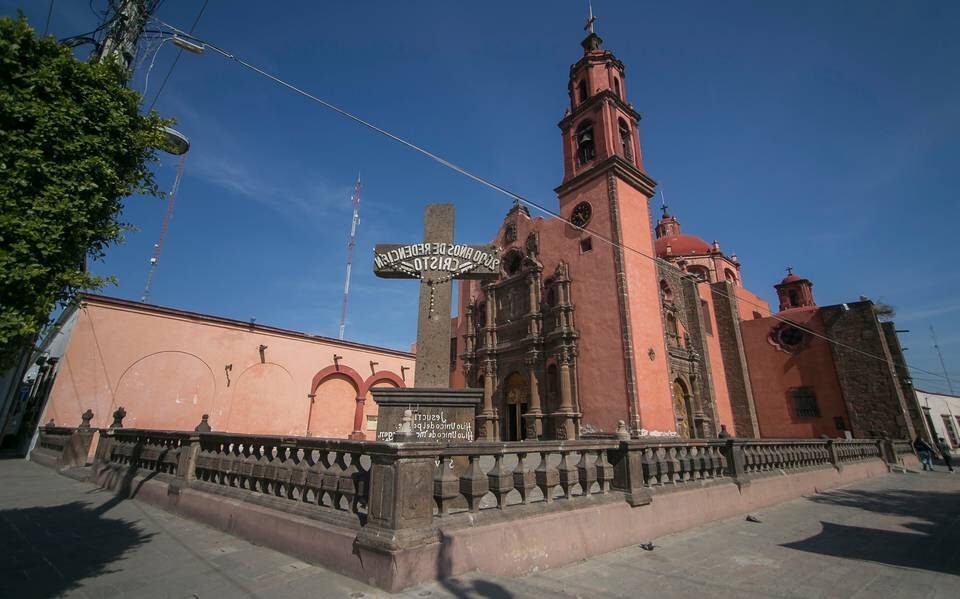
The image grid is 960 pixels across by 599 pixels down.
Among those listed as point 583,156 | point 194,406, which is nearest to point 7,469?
point 194,406

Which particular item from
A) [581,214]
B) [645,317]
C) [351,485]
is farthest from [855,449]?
[351,485]

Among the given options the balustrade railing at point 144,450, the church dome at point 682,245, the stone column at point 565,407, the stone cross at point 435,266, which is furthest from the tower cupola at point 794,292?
the balustrade railing at point 144,450

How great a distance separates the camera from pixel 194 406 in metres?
13.3

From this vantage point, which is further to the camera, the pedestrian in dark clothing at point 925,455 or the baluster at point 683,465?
the pedestrian in dark clothing at point 925,455

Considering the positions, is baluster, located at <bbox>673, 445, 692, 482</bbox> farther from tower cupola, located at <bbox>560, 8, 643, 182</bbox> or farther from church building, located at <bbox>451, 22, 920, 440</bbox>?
tower cupola, located at <bbox>560, 8, 643, 182</bbox>

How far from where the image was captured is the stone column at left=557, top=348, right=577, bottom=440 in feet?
56.3

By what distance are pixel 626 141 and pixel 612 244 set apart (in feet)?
24.2

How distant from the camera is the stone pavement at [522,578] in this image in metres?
3.21

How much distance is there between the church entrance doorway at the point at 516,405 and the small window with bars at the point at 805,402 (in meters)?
14.9

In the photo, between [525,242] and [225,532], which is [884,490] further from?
[525,242]

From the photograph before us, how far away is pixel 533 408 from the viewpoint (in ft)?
62.8

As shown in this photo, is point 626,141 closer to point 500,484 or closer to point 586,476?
point 586,476

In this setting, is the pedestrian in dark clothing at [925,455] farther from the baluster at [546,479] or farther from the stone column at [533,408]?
the baluster at [546,479]

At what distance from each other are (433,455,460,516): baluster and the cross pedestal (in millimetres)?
1829
